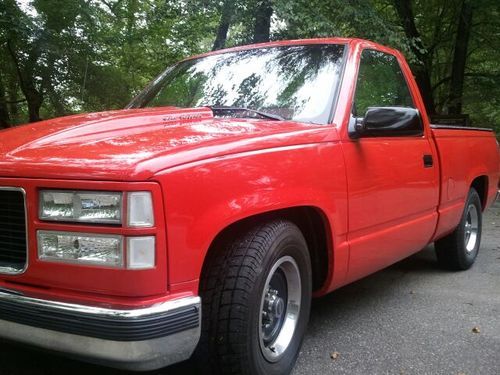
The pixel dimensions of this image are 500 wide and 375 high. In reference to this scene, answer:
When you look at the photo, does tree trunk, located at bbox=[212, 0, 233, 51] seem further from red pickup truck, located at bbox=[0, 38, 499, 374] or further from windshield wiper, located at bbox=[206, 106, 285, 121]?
windshield wiper, located at bbox=[206, 106, 285, 121]

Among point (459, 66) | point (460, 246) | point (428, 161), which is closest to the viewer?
point (428, 161)

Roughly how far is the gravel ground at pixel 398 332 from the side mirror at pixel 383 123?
4.15ft

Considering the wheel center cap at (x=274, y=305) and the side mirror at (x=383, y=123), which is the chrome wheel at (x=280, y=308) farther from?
the side mirror at (x=383, y=123)

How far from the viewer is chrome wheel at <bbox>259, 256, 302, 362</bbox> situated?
8.64 ft

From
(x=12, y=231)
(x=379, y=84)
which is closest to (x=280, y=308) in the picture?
(x=12, y=231)

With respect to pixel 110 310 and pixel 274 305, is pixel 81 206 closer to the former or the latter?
pixel 110 310

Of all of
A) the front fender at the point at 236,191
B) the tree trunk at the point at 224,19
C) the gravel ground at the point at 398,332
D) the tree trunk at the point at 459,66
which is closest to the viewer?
the front fender at the point at 236,191

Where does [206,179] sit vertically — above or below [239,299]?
above

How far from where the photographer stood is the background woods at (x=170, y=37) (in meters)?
9.64

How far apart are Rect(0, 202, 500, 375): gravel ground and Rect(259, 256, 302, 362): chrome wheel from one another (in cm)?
27

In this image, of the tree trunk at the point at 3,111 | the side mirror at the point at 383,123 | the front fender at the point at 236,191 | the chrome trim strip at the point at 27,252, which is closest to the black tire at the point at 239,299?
the front fender at the point at 236,191

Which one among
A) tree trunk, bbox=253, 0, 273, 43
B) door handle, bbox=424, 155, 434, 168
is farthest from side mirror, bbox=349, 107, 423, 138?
tree trunk, bbox=253, 0, 273, 43

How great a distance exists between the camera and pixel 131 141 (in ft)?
7.59

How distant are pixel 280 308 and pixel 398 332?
1.14 metres
